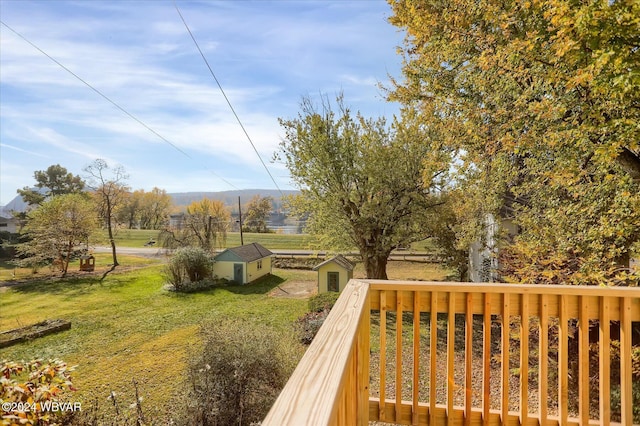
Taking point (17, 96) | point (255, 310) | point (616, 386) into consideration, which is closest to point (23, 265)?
point (17, 96)

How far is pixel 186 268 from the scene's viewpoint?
40.0ft

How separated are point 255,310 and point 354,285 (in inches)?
339

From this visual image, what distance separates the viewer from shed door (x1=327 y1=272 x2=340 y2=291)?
412 inches

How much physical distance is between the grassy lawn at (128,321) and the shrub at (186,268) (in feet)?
1.93

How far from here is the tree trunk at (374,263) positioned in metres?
9.06

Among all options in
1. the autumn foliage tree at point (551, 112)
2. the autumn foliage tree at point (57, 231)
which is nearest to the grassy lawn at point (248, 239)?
the autumn foliage tree at point (57, 231)

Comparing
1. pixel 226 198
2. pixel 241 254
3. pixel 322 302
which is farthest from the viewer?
pixel 226 198

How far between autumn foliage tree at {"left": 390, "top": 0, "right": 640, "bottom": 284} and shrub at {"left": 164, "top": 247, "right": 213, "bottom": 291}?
10.5 m

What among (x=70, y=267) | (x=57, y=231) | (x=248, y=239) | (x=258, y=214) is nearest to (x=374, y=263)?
(x=248, y=239)

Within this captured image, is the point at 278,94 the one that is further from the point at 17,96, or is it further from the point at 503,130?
the point at 17,96

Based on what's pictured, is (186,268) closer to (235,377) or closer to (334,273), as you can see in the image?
(334,273)

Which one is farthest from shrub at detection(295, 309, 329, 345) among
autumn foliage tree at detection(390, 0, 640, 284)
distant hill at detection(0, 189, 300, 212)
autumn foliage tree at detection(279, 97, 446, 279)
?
distant hill at detection(0, 189, 300, 212)

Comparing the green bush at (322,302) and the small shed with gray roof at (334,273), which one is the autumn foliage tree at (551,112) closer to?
the green bush at (322,302)

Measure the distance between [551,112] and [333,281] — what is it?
8.44 meters
